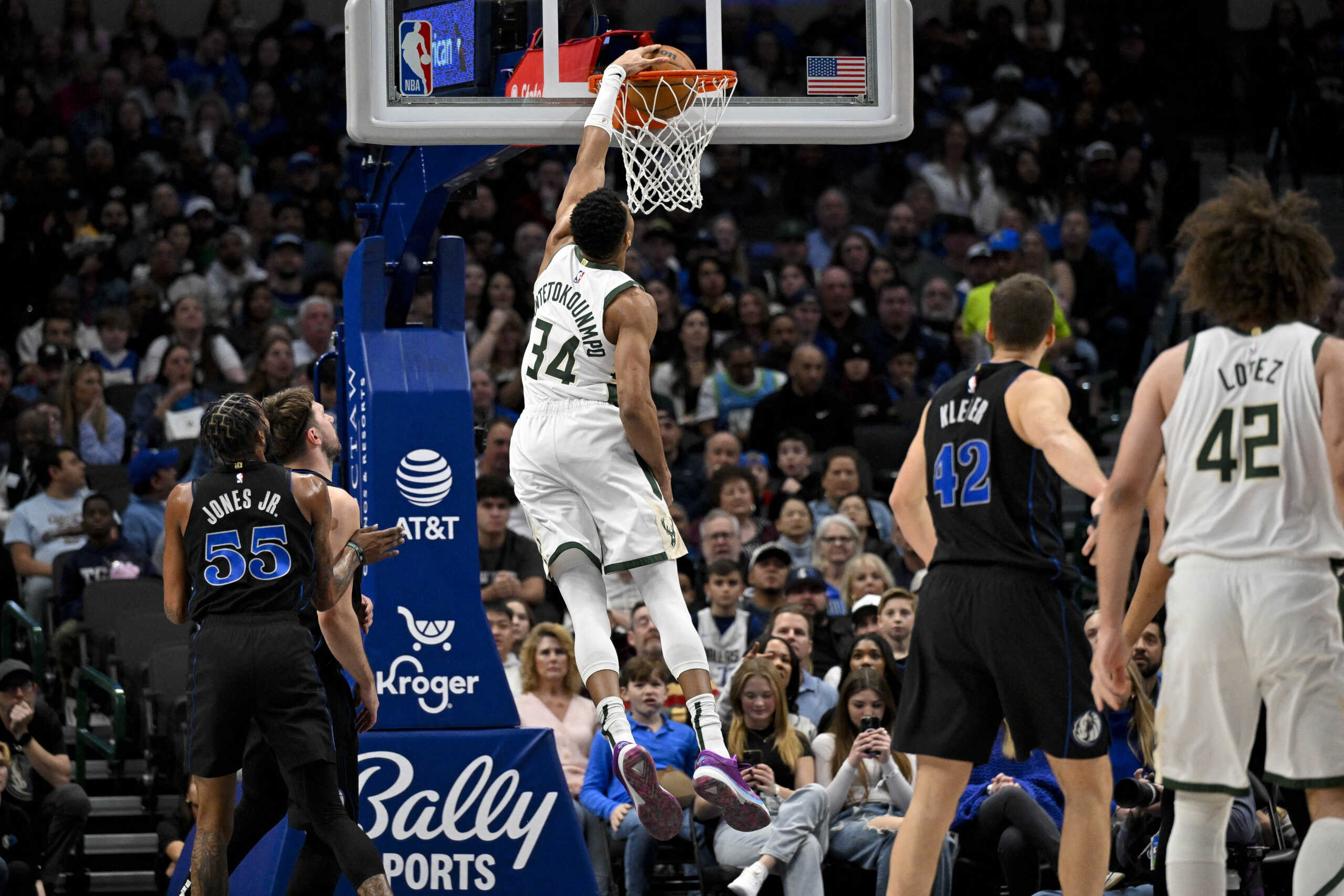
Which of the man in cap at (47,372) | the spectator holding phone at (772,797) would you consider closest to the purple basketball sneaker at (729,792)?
the spectator holding phone at (772,797)

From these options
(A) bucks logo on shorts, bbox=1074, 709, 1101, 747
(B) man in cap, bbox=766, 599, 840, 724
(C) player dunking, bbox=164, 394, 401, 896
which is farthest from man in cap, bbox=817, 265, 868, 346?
(A) bucks logo on shorts, bbox=1074, 709, 1101, 747

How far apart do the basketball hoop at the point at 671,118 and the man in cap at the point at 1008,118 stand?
433 inches

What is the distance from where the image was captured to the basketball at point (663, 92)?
7.67m

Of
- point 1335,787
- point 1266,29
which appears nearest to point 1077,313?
point 1266,29

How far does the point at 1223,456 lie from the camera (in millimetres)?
5203

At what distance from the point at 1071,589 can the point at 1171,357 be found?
111 cm

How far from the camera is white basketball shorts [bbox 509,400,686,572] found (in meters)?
7.13

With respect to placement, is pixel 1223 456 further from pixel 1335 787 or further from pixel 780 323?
pixel 780 323

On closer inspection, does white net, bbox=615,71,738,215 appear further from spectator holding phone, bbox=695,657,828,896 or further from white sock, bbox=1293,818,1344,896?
white sock, bbox=1293,818,1344,896

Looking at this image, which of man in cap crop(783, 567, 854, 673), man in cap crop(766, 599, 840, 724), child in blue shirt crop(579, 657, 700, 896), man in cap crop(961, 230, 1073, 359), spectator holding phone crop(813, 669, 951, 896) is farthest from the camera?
man in cap crop(961, 230, 1073, 359)

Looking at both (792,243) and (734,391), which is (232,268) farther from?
(792,243)

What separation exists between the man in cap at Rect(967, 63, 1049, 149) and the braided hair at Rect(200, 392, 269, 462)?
1269 centimetres

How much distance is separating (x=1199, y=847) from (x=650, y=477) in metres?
2.83

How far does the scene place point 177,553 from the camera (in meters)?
6.88
